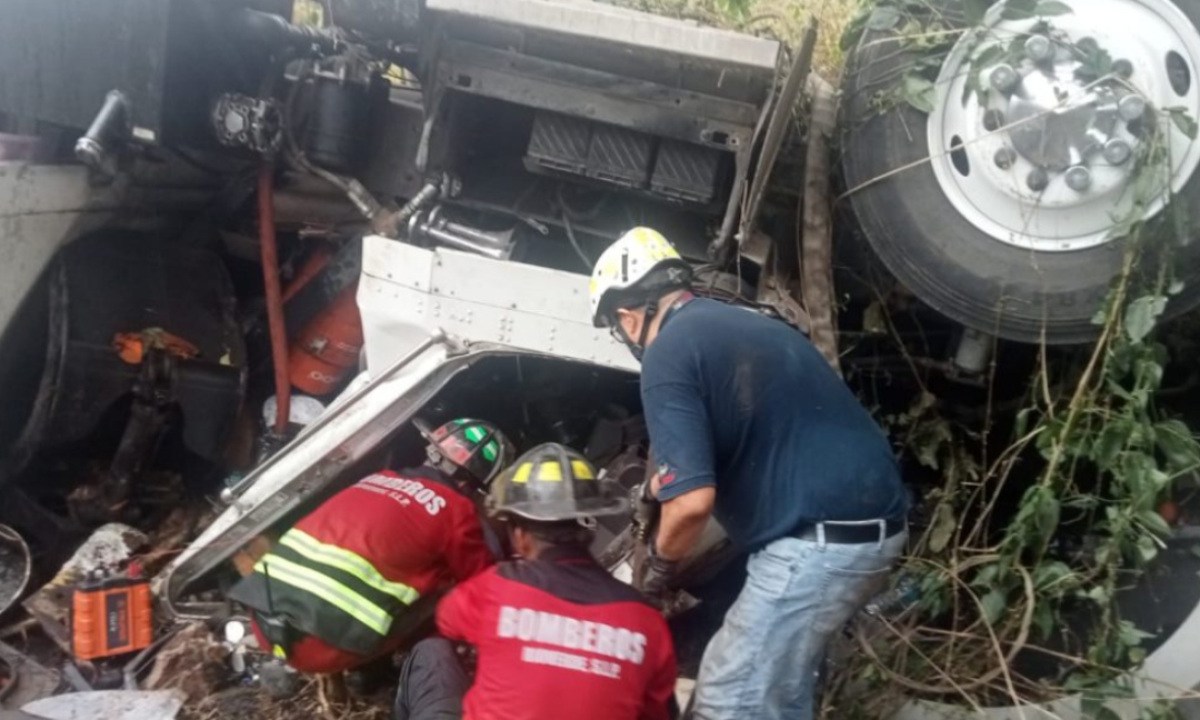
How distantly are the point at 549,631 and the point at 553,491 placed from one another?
0.45 metres

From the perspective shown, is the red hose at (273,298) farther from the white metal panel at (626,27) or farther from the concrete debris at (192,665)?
the white metal panel at (626,27)

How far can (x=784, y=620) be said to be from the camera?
275 centimetres

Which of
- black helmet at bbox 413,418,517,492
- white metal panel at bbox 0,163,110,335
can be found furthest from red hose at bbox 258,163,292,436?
black helmet at bbox 413,418,517,492

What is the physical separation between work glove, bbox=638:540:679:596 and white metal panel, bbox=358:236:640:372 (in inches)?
25.4

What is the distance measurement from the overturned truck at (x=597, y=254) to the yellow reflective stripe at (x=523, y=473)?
463 millimetres

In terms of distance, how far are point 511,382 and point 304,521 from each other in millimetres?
1076

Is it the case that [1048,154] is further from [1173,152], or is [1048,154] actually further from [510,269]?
[510,269]

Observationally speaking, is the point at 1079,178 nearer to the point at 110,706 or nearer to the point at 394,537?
the point at 394,537

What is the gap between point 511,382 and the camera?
12.9ft

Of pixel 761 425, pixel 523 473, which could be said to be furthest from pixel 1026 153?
pixel 523 473

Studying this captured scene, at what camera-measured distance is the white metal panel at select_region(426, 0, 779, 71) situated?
3.16 metres

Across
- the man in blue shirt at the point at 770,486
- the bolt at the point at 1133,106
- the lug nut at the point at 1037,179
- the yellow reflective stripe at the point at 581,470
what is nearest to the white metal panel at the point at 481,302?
the yellow reflective stripe at the point at 581,470

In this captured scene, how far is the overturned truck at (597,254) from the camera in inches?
117

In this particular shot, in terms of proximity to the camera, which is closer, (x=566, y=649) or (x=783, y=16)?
(x=566, y=649)
